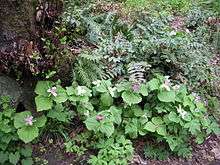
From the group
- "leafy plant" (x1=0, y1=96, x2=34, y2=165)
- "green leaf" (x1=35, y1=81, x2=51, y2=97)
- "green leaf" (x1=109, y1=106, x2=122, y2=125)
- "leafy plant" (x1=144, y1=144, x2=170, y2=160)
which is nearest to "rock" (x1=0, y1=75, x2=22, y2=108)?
"leafy plant" (x1=0, y1=96, x2=34, y2=165)

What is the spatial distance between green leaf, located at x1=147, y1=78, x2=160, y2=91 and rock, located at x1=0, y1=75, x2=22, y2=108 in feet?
4.99

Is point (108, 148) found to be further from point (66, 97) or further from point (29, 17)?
point (29, 17)

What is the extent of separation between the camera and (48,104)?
15.6ft

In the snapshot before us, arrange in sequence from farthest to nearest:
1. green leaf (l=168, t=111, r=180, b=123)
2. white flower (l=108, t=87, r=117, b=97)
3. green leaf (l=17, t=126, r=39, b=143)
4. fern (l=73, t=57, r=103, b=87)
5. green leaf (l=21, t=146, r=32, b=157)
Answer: fern (l=73, t=57, r=103, b=87)
white flower (l=108, t=87, r=117, b=97)
green leaf (l=168, t=111, r=180, b=123)
green leaf (l=21, t=146, r=32, b=157)
green leaf (l=17, t=126, r=39, b=143)

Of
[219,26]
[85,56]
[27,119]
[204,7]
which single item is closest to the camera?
[27,119]

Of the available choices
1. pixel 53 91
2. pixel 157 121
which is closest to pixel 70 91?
pixel 53 91

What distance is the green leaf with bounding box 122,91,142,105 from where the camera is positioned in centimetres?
504

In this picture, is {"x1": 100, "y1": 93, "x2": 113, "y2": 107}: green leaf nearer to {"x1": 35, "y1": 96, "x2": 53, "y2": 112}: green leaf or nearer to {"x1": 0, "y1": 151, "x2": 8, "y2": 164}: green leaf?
{"x1": 35, "y1": 96, "x2": 53, "y2": 112}: green leaf

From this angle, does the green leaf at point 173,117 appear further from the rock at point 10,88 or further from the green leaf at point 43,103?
the rock at point 10,88

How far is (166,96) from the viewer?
201 inches

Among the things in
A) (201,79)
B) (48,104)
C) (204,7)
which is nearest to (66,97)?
(48,104)

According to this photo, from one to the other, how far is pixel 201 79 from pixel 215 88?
30cm

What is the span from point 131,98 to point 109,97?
26 centimetres

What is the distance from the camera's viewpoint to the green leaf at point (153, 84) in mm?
5129
